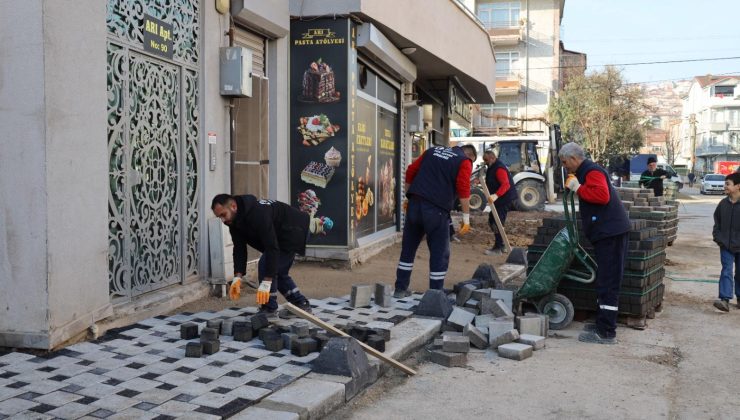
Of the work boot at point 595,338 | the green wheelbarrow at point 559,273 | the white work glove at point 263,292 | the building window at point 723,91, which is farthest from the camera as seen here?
the building window at point 723,91

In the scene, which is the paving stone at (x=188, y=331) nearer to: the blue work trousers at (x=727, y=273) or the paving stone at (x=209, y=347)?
the paving stone at (x=209, y=347)

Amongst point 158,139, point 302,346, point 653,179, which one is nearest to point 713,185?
point 653,179

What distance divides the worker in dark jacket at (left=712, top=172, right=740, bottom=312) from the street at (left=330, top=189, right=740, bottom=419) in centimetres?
75

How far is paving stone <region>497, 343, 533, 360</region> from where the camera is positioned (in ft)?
19.4

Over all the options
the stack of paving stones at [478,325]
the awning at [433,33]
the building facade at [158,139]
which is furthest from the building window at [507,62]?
the stack of paving stones at [478,325]

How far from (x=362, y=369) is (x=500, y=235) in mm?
7771

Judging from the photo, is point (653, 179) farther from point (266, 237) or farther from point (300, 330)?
point (300, 330)

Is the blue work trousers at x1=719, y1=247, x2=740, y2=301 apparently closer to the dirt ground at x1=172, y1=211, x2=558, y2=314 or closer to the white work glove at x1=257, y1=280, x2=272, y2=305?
the dirt ground at x1=172, y1=211, x2=558, y2=314

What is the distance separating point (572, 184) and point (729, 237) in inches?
106

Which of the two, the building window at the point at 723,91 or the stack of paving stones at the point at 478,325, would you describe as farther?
the building window at the point at 723,91

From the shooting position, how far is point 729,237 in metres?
8.07

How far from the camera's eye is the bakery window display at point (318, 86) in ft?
33.1

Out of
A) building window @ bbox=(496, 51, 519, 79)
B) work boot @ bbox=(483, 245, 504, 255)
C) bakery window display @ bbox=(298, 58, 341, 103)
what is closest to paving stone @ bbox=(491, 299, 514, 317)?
bakery window display @ bbox=(298, 58, 341, 103)

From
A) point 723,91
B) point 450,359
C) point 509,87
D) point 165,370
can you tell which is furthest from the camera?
point 723,91
